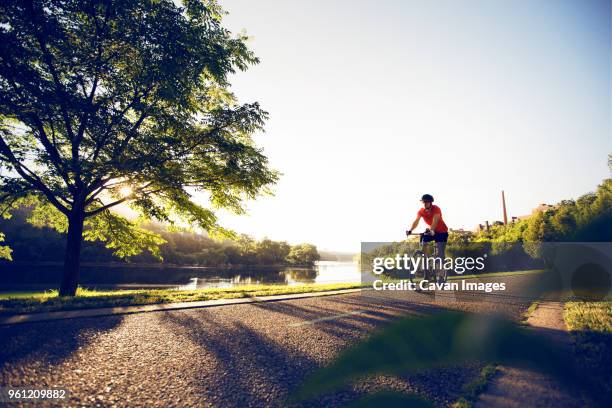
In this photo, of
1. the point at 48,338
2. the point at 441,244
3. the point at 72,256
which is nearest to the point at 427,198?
the point at 441,244

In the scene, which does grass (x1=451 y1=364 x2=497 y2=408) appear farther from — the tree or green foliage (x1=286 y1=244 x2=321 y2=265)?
green foliage (x1=286 y1=244 x2=321 y2=265)

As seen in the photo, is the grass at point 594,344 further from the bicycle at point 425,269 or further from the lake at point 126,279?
the lake at point 126,279

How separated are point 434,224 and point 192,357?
22.9ft

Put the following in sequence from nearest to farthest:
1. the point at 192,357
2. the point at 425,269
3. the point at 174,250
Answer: the point at 192,357 → the point at 425,269 → the point at 174,250

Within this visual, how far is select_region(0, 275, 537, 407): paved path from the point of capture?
8.38 ft

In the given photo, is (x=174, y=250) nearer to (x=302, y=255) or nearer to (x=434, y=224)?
(x=302, y=255)

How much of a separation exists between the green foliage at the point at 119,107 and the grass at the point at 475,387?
34.5 ft

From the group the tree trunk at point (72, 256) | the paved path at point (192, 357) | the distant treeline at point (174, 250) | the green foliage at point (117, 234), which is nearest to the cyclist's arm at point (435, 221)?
the paved path at point (192, 357)

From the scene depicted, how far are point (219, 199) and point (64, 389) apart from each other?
10918mm

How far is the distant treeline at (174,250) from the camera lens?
77.2 metres

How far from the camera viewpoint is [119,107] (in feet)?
34.6

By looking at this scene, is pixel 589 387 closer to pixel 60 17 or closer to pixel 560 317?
pixel 560 317

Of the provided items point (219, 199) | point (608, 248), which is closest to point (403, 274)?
point (608, 248)

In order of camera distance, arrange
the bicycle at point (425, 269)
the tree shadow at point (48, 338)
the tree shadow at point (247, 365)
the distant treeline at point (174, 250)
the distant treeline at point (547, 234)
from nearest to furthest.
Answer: the tree shadow at point (247, 365) < the tree shadow at point (48, 338) < the bicycle at point (425, 269) < the distant treeline at point (547, 234) < the distant treeline at point (174, 250)
